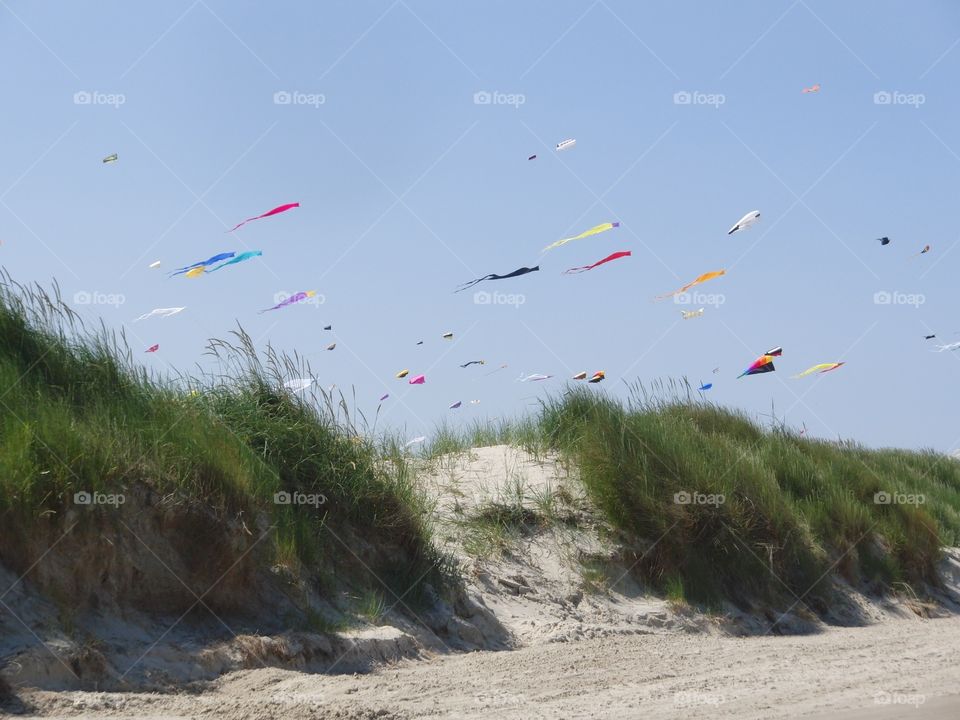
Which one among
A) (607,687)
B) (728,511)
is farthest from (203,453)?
(728,511)

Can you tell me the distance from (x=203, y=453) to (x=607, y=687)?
3.18 metres

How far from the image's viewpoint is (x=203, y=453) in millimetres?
7371

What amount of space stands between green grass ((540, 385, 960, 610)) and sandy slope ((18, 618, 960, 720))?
168 centimetres

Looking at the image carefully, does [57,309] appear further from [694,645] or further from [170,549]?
[694,645]

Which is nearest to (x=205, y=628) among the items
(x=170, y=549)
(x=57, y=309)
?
(x=170, y=549)

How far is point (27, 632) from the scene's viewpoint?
19.1ft

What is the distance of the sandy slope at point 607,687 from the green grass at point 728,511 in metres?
1.68

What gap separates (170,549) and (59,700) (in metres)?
1.57

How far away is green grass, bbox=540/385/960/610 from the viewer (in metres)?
10.0

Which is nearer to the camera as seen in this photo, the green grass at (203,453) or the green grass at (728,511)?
the green grass at (203,453)

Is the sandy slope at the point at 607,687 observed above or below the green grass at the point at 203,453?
below

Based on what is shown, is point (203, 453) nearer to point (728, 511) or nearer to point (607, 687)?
point (607, 687)

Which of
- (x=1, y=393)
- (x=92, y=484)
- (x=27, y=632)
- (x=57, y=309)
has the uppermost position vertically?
(x=57, y=309)

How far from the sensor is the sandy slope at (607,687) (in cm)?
569
